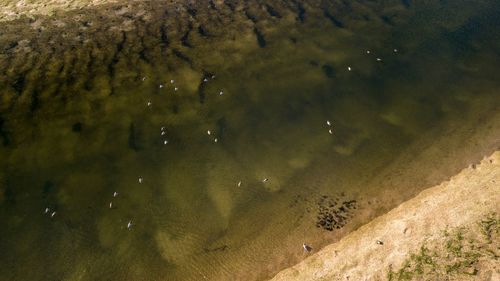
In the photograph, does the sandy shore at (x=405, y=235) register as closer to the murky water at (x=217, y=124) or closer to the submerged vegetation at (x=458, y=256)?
the submerged vegetation at (x=458, y=256)

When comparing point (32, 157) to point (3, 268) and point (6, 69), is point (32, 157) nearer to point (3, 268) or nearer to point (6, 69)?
point (3, 268)

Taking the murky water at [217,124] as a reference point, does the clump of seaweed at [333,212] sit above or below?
below

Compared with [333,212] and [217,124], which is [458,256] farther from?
[217,124]

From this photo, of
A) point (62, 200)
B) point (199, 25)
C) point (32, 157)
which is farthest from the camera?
point (199, 25)

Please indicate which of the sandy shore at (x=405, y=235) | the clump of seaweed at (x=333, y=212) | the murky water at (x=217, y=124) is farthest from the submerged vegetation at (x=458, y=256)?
the clump of seaweed at (x=333, y=212)

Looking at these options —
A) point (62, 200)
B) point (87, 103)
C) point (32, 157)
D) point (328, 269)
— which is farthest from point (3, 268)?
point (328, 269)

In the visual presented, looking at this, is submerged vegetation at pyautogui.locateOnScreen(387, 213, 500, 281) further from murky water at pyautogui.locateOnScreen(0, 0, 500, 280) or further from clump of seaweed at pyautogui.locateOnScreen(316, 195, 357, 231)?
clump of seaweed at pyautogui.locateOnScreen(316, 195, 357, 231)
